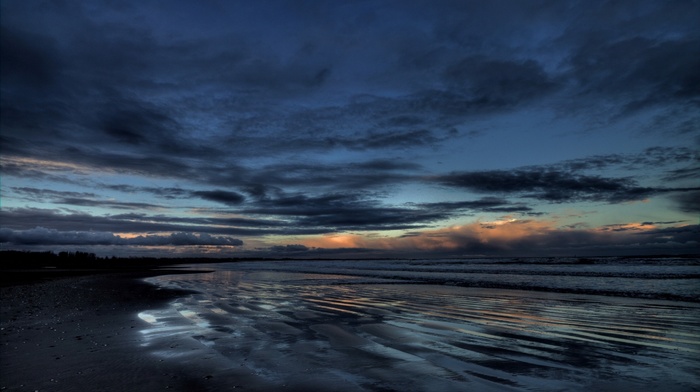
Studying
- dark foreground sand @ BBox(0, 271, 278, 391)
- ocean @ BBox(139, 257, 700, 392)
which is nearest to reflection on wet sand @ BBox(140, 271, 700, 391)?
ocean @ BBox(139, 257, 700, 392)

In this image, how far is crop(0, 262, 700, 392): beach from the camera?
20.7ft

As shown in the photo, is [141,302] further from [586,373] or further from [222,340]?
[586,373]

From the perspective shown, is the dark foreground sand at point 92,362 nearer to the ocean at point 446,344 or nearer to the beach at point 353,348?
the beach at point 353,348

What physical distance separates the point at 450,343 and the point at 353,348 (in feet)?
7.64

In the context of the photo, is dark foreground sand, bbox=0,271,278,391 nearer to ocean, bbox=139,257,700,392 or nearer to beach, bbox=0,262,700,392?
beach, bbox=0,262,700,392

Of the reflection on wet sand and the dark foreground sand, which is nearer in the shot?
the dark foreground sand

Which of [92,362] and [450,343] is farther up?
[92,362]

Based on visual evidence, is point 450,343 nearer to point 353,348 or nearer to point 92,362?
point 353,348

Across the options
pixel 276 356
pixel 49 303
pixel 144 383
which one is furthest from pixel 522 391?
pixel 49 303

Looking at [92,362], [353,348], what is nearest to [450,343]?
[353,348]

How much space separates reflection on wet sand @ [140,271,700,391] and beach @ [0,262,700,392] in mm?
37

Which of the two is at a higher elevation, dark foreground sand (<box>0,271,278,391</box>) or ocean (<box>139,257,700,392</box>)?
dark foreground sand (<box>0,271,278,391</box>)

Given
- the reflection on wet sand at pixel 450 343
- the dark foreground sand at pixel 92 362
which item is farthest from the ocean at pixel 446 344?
the dark foreground sand at pixel 92 362

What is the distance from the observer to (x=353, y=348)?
8.72 m
